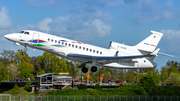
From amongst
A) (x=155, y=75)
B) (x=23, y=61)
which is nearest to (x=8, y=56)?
(x=23, y=61)

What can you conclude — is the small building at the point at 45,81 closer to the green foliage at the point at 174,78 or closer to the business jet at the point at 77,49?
the green foliage at the point at 174,78

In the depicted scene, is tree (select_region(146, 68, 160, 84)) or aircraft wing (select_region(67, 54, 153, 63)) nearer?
aircraft wing (select_region(67, 54, 153, 63))

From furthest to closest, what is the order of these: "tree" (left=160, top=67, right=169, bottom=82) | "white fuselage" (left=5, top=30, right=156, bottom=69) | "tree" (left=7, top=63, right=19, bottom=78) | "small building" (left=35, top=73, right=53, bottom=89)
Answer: "tree" (left=7, top=63, right=19, bottom=78), "small building" (left=35, top=73, right=53, bottom=89), "tree" (left=160, top=67, right=169, bottom=82), "white fuselage" (left=5, top=30, right=156, bottom=69)

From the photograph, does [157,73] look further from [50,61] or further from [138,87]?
[50,61]

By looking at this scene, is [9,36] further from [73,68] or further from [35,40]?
[73,68]

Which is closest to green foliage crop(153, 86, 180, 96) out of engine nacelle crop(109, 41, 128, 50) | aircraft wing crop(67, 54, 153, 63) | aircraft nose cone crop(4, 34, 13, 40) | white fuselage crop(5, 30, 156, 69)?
engine nacelle crop(109, 41, 128, 50)

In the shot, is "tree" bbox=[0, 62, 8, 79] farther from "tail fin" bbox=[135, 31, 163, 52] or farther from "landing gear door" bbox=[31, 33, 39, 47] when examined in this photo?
"tail fin" bbox=[135, 31, 163, 52]

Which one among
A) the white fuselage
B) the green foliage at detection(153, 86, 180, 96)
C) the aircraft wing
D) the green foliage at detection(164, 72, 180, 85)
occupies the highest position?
the white fuselage

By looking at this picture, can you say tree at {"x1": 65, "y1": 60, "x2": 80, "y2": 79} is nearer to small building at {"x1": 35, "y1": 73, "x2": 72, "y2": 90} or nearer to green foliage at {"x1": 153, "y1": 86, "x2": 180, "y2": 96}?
small building at {"x1": 35, "y1": 73, "x2": 72, "y2": 90}

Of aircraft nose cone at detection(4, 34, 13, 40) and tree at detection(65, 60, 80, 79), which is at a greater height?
aircraft nose cone at detection(4, 34, 13, 40)

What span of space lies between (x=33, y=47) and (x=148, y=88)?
94.7 feet

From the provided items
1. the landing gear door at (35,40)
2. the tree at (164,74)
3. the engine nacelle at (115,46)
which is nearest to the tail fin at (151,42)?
the engine nacelle at (115,46)

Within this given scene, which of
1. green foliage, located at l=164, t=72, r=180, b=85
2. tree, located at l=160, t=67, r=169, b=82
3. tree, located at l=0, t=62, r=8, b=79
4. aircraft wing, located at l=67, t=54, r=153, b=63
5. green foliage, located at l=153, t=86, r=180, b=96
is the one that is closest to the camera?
aircraft wing, located at l=67, t=54, r=153, b=63

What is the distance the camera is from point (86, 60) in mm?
34250
